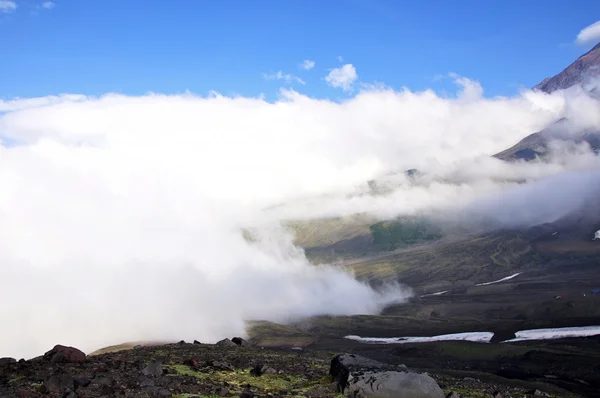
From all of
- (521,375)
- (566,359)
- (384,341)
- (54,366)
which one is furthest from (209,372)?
(384,341)

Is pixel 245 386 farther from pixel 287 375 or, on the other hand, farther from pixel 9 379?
pixel 9 379

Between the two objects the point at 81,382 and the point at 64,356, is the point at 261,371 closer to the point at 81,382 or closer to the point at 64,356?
the point at 81,382

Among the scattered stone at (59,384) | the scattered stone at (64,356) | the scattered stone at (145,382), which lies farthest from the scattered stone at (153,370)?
the scattered stone at (64,356)

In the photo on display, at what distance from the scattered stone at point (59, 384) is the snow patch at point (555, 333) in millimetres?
170206

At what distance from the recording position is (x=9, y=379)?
23859 millimetres

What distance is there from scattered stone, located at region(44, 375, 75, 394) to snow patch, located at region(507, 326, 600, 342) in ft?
558

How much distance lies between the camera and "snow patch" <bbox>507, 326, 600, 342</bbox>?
16346 centimetres

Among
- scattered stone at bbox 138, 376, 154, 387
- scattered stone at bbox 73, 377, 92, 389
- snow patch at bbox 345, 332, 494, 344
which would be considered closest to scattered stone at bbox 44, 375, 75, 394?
scattered stone at bbox 73, 377, 92, 389

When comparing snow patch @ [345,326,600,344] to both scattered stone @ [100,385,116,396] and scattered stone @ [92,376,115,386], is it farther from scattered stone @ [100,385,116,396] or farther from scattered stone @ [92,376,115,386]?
scattered stone @ [100,385,116,396]

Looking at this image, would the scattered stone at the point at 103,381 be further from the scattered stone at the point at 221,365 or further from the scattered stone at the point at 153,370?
the scattered stone at the point at 221,365

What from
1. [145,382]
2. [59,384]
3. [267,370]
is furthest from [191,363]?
[59,384]

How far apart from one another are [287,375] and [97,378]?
11.1 meters

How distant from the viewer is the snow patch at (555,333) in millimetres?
163462

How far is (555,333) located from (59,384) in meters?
182
